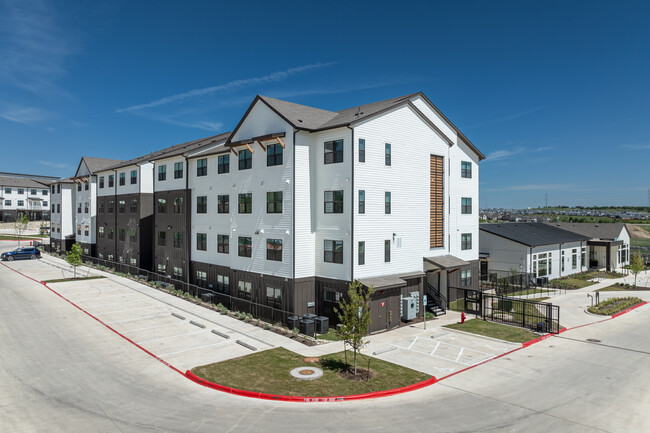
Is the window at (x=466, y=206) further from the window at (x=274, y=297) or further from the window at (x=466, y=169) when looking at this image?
the window at (x=274, y=297)

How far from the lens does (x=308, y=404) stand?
14008 millimetres

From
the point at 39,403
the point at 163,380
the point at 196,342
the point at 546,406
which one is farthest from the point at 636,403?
the point at 39,403

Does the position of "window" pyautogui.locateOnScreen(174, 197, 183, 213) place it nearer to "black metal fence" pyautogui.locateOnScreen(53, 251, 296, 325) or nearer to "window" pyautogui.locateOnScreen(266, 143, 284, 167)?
"black metal fence" pyautogui.locateOnScreen(53, 251, 296, 325)

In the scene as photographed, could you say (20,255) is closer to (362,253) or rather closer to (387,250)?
(362,253)

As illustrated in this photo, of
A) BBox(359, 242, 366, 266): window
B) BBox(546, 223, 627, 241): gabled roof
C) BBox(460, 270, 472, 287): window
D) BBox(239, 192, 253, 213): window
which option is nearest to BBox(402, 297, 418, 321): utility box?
BBox(359, 242, 366, 266): window

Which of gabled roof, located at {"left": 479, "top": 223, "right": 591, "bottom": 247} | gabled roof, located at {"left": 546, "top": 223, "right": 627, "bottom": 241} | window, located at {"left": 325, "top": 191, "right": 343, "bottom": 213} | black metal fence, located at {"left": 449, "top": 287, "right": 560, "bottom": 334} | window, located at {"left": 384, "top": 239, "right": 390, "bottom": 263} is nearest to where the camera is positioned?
black metal fence, located at {"left": 449, "top": 287, "right": 560, "bottom": 334}

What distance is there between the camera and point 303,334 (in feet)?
74.1

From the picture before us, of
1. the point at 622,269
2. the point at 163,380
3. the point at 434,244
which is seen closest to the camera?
the point at 163,380

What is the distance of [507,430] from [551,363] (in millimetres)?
8097

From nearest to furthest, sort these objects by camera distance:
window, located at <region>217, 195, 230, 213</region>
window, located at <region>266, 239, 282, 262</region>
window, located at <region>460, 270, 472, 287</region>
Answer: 1. window, located at <region>266, 239, 282, 262</region>
2. window, located at <region>217, 195, 230, 213</region>
3. window, located at <region>460, 270, 472, 287</region>

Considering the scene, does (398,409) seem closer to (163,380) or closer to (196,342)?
(163,380)

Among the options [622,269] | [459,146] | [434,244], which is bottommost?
[622,269]

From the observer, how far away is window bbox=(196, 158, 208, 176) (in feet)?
110

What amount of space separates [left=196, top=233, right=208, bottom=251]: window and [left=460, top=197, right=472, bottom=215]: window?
21.6 metres
